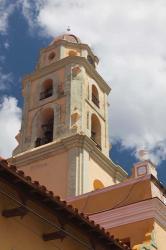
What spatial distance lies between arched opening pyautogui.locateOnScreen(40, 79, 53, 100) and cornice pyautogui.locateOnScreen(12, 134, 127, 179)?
3535 millimetres

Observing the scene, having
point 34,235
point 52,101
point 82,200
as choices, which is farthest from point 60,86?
point 34,235

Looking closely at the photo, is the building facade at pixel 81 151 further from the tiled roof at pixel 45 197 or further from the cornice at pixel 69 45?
the tiled roof at pixel 45 197

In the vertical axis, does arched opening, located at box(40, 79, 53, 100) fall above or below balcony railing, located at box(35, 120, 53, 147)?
above

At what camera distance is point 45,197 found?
767cm

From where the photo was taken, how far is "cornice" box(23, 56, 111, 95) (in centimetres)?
2317

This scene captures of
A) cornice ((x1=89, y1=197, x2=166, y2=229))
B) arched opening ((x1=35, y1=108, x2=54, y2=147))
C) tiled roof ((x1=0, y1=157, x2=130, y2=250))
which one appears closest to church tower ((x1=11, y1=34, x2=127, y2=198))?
arched opening ((x1=35, y1=108, x2=54, y2=147))

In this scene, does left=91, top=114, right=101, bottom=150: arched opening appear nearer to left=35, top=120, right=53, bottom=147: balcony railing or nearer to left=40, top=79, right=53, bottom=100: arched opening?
left=35, top=120, right=53, bottom=147: balcony railing

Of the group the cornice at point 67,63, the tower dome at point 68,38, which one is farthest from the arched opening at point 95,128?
the tower dome at point 68,38

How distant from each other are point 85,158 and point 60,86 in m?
4.80

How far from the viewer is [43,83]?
23.9 meters

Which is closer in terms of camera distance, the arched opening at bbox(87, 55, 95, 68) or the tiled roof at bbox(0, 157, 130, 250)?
the tiled roof at bbox(0, 157, 130, 250)

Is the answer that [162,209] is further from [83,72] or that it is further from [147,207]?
[83,72]

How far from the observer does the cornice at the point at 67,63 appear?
23.2 m

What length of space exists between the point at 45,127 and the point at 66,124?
170cm
